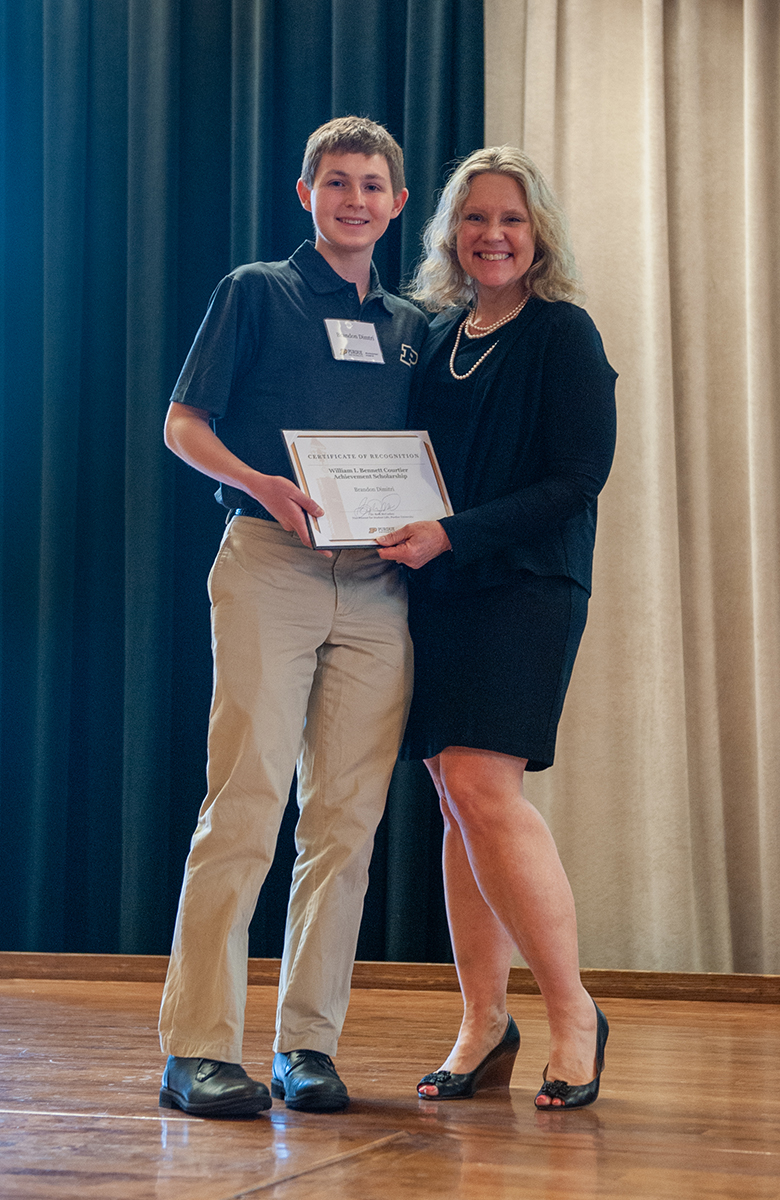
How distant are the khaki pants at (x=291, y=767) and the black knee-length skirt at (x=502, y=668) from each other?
7 cm

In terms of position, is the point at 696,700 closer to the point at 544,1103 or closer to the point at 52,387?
the point at 544,1103

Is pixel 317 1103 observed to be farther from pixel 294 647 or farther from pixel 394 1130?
pixel 294 647

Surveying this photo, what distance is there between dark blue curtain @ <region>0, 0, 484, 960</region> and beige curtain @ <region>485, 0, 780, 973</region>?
332 millimetres

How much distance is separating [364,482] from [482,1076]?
0.85 meters

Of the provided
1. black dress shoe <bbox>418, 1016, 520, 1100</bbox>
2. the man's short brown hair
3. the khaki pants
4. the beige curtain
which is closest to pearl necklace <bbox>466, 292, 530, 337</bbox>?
the man's short brown hair

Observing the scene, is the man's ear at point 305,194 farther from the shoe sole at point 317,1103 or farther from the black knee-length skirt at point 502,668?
the shoe sole at point 317,1103

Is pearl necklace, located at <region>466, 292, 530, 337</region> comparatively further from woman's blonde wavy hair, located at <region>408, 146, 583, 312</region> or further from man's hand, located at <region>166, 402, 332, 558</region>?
man's hand, located at <region>166, 402, 332, 558</region>

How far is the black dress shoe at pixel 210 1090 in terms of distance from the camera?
140 centimetres

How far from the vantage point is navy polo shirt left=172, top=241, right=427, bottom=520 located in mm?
1642

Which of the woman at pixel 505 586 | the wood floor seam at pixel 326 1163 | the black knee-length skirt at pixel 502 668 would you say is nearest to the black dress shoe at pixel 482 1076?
the woman at pixel 505 586

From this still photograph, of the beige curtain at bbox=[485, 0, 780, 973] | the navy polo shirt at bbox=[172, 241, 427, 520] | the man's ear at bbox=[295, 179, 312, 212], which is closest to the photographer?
the navy polo shirt at bbox=[172, 241, 427, 520]

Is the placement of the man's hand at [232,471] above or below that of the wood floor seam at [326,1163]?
above

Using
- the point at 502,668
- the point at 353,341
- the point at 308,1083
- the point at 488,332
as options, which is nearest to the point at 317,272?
the point at 353,341

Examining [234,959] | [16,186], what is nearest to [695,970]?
[234,959]
